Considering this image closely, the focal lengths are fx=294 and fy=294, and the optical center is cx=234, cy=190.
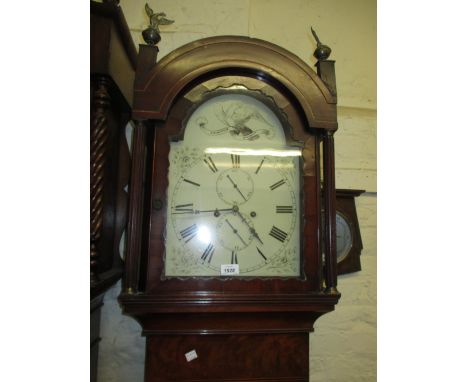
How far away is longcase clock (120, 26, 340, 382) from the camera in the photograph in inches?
24.8

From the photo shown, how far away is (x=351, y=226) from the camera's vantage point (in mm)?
995

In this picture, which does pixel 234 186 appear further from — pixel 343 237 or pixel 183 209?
pixel 343 237

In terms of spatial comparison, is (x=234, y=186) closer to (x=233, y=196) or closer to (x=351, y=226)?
(x=233, y=196)

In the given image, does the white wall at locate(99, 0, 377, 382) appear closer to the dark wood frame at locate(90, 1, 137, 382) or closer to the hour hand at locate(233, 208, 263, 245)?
the dark wood frame at locate(90, 1, 137, 382)

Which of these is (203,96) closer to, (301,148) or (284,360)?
(301,148)

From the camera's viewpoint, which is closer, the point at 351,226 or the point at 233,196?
the point at 233,196

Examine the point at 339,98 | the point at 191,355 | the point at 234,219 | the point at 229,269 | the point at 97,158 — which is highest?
the point at 339,98

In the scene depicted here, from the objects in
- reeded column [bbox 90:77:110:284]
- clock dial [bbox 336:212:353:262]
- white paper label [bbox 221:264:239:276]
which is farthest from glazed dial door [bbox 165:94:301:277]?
clock dial [bbox 336:212:353:262]

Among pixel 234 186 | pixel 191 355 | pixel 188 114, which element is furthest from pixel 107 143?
pixel 191 355

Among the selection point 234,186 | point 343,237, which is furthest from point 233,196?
point 343,237

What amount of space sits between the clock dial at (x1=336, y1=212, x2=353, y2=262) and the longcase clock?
1.12 feet

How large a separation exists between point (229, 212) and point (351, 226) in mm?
518

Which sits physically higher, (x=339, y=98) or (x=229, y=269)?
(x=339, y=98)
